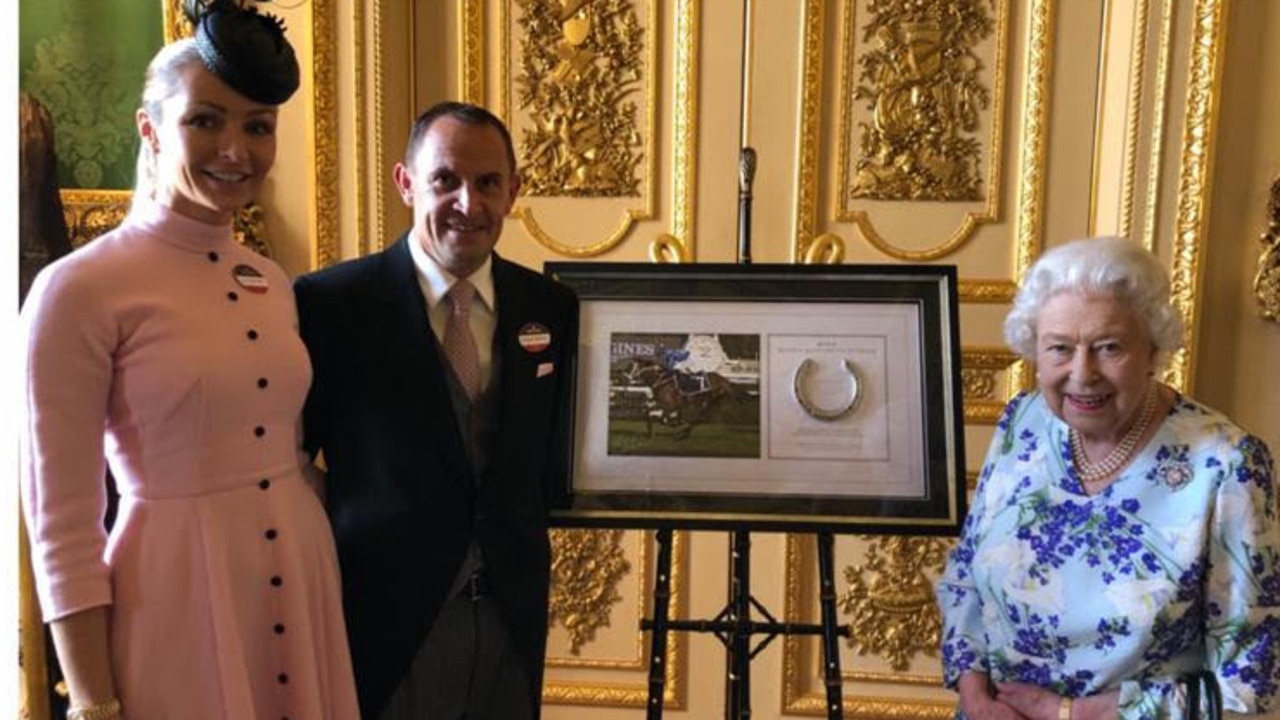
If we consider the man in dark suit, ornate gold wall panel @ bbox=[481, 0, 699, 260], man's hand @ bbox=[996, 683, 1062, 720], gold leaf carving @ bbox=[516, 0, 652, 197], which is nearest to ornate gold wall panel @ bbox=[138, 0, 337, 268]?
ornate gold wall panel @ bbox=[481, 0, 699, 260]

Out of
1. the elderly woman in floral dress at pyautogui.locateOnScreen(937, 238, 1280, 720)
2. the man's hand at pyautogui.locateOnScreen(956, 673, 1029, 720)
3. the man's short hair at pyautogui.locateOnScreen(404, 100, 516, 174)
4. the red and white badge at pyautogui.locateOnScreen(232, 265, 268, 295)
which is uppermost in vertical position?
the man's short hair at pyautogui.locateOnScreen(404, 100, 516, 174)

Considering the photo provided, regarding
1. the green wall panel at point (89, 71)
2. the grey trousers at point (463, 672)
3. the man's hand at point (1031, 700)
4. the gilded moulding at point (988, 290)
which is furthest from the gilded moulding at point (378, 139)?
the man's hand at point (1031, 700)

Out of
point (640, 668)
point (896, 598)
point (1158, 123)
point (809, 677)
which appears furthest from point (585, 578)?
point (1158, 123)

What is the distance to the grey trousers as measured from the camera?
136 centimetres

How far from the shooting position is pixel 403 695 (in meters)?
1.36

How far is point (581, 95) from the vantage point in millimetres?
2299

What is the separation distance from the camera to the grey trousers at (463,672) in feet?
4.46

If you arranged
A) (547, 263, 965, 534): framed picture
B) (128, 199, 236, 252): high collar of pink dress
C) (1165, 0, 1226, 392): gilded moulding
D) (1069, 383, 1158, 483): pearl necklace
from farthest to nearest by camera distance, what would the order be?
(1165, 0, 1226, 392): gilded moulding → (547, 263, 965, 534): framed picture → (1069, 383, 1158, 483): pearl necklace → (128, 199, 236, 252): high collar of pink dress

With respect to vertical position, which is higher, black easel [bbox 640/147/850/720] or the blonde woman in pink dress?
the blonde woman in pink dress

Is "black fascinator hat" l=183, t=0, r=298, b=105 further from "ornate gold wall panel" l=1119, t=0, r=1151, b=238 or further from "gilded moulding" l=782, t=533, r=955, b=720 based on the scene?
"ornate gold wall panel" l=1119, t=0, r=1151, b=238

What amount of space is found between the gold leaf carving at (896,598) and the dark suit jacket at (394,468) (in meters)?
1.26

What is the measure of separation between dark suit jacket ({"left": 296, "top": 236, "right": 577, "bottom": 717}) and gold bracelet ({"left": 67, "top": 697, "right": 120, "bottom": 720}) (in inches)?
13.9

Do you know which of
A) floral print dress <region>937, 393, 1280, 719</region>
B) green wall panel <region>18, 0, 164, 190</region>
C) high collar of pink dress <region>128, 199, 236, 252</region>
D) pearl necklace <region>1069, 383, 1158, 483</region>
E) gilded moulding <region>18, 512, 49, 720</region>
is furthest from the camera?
green wall panel <region>18, 0, 164, 190</region>

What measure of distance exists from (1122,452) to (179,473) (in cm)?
132
